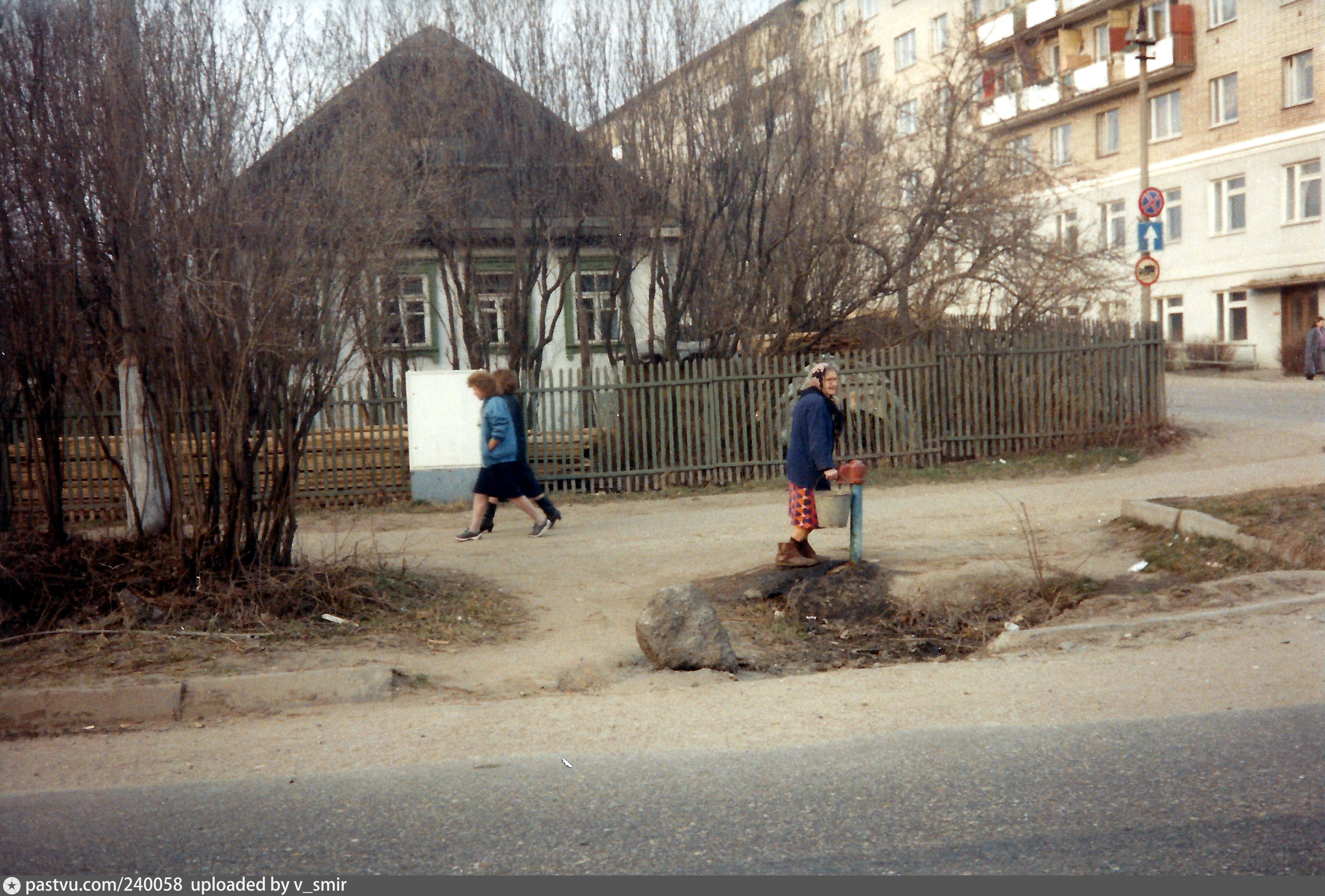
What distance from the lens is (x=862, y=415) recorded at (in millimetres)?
15156

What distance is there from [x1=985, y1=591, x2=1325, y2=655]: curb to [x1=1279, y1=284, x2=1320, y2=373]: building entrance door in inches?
1041

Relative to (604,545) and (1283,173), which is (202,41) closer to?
(604,545)

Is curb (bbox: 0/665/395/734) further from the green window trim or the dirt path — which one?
the green window trim

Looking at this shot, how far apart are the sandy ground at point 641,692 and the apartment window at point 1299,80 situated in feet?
87.6

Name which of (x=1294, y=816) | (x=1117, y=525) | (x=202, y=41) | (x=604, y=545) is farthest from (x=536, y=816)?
(x=1117, y=525)

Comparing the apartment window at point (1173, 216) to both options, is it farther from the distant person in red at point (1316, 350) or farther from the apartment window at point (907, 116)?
the apartment window at point (907, 116)

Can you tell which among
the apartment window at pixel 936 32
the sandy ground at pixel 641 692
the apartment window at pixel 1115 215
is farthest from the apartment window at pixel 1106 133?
the sandy ground at pixel 641 692

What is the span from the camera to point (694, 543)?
10742 millimetres

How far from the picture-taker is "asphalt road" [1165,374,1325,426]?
1850 cm

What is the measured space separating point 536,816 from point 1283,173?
3348cm

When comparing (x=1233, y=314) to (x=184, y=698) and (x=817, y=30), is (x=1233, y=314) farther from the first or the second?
(x=184, y=698)

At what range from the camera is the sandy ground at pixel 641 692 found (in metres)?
5.11

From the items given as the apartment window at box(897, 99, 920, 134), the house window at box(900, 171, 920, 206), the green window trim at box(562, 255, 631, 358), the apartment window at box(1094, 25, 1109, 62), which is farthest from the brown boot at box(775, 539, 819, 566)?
the apartment window at box(1094, 25, 1109, 62)

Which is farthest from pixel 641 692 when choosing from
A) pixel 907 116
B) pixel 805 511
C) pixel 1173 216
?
pixel 1173 216
